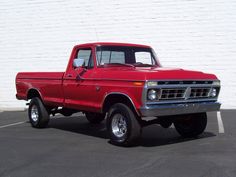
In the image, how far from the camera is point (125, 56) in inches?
369

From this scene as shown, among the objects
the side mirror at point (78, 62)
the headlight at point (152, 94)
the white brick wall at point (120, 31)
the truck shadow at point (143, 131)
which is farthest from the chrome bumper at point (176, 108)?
the white brick wall at point (120, 31)

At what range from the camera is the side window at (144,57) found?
954 cm

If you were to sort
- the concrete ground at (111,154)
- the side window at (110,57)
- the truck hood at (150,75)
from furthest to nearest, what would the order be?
the side window at (110,57) < the truck hood at (150,75) < the concrete ground at (111,154)

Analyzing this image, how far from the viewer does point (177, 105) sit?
7.68m

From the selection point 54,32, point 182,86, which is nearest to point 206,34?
point 54,32

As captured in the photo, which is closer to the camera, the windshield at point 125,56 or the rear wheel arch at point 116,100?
the rear wheel arch at point 116,100

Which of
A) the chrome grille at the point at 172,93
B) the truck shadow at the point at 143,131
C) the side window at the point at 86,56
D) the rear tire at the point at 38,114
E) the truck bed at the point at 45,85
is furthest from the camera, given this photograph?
the rear tire at the point at 38,114

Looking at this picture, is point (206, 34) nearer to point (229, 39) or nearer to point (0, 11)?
point (229, 39)

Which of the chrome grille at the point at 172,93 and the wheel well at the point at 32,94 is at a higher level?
the chrome grille at the point at 172,93

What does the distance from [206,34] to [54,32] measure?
567cm

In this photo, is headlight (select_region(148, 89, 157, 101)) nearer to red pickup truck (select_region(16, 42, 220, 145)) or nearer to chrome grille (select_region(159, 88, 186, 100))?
red pickup truck (select_region(16, 42, 220, 145))

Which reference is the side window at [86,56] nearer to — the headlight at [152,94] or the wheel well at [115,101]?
the wheel well at [115,101]

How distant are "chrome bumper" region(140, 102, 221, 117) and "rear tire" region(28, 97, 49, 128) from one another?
12.9ft

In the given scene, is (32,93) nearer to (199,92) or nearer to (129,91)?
(129,91)
